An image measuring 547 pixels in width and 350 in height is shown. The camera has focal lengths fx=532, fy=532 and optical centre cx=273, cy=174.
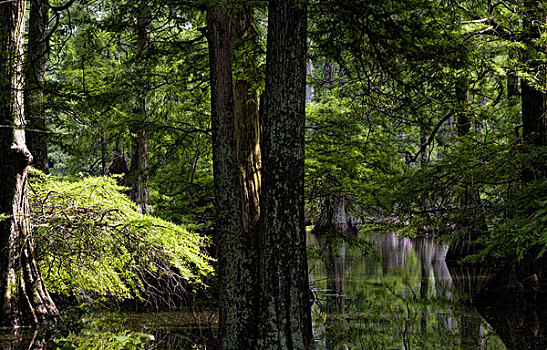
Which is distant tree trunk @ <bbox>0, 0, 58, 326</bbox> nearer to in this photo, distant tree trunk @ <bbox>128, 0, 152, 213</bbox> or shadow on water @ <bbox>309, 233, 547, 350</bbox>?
distant tree trunk @ <bbox>128, 0, 152, 213</bbox>

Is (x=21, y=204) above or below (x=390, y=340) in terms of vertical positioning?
above

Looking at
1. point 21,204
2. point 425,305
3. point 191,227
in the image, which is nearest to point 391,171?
point 425,305

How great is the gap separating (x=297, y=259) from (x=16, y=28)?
5.43 meters

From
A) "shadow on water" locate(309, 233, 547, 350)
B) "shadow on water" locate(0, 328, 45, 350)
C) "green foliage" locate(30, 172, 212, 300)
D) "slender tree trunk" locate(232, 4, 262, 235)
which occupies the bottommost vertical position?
"shadow on water" locate(309, 233, 547, 350)

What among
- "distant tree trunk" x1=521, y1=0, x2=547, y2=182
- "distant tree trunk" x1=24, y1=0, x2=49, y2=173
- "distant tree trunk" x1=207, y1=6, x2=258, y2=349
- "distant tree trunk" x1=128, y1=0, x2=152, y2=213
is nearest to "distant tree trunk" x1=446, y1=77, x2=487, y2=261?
"distant tree trunk" x1=521, y1=0, x2=547, y2=182

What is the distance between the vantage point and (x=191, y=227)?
36.2 feet

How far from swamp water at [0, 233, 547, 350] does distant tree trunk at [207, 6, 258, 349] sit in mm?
386

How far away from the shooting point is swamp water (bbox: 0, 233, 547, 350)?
23.6 ft

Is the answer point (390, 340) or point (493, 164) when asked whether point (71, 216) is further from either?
point (493, 164)

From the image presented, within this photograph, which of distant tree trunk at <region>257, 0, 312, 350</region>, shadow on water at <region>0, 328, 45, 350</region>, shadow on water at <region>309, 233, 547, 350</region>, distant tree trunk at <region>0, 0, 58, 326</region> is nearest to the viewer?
distant tree trunk at <region>257, 0, 312, 350</region>

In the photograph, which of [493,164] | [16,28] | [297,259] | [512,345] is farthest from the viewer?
[493,164]

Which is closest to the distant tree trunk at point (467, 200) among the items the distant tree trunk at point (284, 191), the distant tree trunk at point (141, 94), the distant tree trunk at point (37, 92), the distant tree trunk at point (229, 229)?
the distant tree trunk at point (284, 191)

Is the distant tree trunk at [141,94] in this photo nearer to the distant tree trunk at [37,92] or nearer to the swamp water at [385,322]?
the distant tree trunk at [37,92]

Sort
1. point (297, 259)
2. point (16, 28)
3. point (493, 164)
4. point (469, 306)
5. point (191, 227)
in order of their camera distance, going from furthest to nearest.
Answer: point (191, 227) → point (469, 306) → point (493, 164) → point (16, 28) → point (297, 259)
